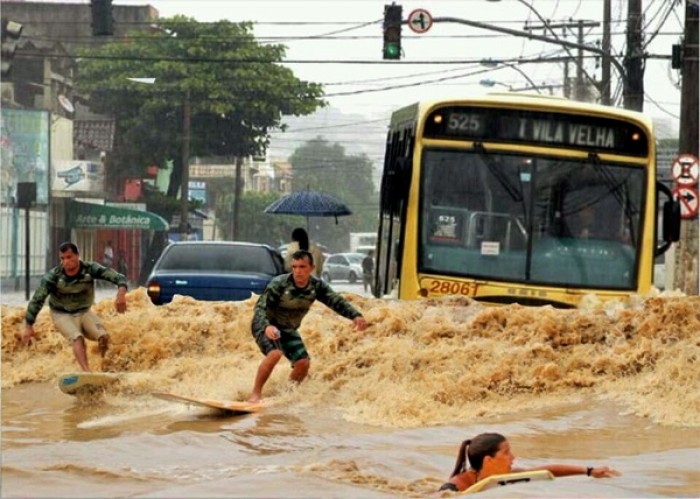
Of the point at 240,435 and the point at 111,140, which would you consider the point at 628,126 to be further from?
the point at 111,140

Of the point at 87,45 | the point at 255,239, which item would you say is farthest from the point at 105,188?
the point at 255,239

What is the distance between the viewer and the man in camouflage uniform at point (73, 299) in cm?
1716

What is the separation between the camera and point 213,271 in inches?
979

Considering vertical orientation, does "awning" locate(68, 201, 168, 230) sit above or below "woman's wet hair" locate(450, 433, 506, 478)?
above

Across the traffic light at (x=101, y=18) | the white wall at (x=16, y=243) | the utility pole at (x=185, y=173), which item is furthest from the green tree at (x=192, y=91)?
the traffic light at (x=101, y=18)

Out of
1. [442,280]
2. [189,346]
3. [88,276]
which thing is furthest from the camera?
[189,346]

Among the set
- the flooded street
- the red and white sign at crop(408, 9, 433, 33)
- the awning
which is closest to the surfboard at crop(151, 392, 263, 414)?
the flooded street

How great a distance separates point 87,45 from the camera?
7525cm

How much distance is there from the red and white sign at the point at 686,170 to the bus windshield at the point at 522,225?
28.8 ft

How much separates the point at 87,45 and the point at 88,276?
59351 mm

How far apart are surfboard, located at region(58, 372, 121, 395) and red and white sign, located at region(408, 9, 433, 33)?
1738 centimetres

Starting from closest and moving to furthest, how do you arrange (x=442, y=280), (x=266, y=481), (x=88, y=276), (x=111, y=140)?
(x=266, y=481), (x=88, y=276), (x=442, y=280), (x=111, y=140)

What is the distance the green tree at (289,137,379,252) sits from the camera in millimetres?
129375

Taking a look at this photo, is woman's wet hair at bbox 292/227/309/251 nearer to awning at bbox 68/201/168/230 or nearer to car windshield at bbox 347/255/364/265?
awning at bbox 68/201/168/230
